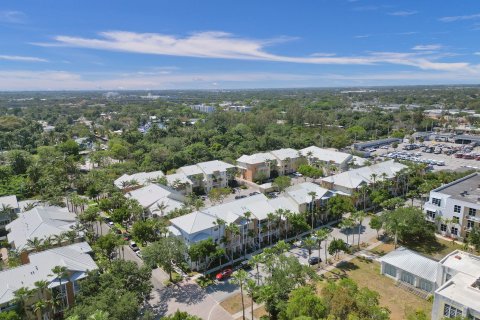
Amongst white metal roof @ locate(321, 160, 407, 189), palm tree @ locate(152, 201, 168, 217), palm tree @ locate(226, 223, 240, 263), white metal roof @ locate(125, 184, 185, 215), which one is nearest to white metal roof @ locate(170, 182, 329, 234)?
palm tree @ locate(226, 223, 240, 263)

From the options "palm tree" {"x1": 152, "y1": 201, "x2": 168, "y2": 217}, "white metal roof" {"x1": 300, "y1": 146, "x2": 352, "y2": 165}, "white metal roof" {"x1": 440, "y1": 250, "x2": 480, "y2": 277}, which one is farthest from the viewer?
"white metal roof" {"x1": 300, "y1": 146, "x2": 352, "y2": 165}

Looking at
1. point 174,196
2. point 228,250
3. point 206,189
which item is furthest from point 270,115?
point 228,250

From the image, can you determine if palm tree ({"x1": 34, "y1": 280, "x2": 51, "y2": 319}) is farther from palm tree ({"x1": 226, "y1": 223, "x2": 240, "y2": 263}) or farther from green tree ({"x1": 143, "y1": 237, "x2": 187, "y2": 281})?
palm tree ({"x1": 226, "y1": 223, "x2": 240, "y2": 263})

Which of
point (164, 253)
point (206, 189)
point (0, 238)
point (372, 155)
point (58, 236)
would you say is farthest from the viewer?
point (372, 155)

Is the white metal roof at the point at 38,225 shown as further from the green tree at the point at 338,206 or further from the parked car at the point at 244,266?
the green tree at the point at 338,206

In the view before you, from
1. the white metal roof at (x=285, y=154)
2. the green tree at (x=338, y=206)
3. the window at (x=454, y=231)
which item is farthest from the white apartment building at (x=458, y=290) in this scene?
the white metal roof at (x=285, y=154)

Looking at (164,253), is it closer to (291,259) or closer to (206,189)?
(291,259)
